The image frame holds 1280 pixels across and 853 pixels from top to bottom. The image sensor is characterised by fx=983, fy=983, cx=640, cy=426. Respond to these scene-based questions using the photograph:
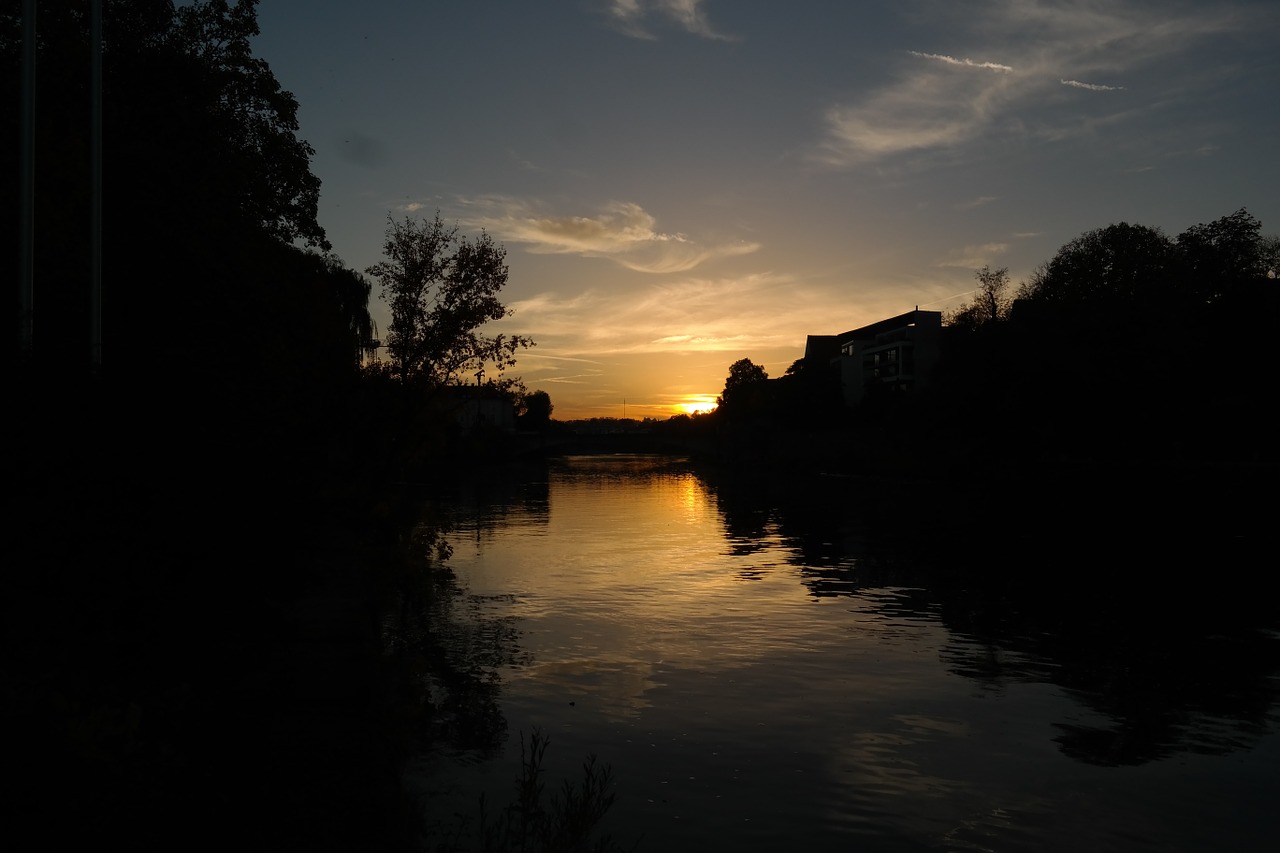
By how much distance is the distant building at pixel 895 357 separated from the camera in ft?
434

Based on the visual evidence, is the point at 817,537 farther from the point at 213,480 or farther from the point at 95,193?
the point at 213,480

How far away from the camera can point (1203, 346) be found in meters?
64.5

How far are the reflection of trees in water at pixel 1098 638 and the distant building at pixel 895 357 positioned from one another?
8964 cm

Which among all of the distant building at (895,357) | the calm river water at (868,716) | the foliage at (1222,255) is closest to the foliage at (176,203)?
the calm river water at (868,716)

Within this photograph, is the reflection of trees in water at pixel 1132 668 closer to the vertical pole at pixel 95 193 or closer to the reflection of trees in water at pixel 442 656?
the reflection of trees in water at pixel 442 656

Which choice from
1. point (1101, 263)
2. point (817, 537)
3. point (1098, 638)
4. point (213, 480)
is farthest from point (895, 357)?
point (213, 480)

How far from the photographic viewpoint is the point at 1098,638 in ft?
69.2

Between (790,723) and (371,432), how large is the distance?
51.1 feet

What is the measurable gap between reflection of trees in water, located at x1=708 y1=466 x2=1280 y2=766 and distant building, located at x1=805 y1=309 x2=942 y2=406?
294 feet

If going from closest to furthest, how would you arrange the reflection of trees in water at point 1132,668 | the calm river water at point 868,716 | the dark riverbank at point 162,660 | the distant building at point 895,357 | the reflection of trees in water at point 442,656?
the dark riverbank at point 162,660 < the calm river water at point 868,716 < the reflection of trees in water at point 442,656 < the reflection of trees in water at point 1132,668 < the distant building at point 895,357

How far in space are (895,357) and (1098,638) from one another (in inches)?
4754

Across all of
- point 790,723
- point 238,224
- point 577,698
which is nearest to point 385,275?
point 238,224

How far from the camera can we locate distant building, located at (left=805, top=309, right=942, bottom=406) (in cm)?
13225

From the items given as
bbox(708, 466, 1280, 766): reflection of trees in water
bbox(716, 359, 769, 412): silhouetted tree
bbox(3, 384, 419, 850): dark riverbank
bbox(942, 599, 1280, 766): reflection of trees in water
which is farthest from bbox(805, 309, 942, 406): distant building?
bbox(3, 384, 419, 850): dark riverbank
